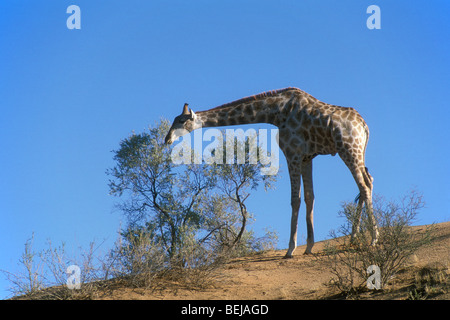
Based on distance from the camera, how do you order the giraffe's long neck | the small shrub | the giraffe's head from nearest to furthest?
the small shrub → the giraffe's long neck → the giraffe's head

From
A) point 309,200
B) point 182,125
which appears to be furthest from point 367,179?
point 182,125

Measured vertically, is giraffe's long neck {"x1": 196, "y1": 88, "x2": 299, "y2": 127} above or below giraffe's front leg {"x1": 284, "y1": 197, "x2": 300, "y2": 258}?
above

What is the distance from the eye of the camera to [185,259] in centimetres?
1348

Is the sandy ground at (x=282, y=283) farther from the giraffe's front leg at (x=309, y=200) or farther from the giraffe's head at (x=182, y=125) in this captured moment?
the giraffe's head at (x=182, y=125)

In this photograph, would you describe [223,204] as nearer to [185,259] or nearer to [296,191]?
[296,191]

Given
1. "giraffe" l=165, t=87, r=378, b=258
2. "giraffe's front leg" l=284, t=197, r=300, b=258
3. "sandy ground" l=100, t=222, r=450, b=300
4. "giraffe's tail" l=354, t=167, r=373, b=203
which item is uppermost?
"giraffe" l=165, t=87, r=378, b=258

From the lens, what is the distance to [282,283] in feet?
44.9

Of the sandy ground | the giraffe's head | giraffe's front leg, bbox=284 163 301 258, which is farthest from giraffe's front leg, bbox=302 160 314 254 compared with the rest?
the giraffe's head

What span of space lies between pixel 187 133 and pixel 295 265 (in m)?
5.99

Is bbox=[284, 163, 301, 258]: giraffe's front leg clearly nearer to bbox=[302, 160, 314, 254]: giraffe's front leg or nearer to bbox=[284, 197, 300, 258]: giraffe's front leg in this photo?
bbox=[284, 197, 300, 258]: giraffe's front leg

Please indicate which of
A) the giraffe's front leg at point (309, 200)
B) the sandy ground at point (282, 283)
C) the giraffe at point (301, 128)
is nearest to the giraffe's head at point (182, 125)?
the giraffe at point (301, 128)

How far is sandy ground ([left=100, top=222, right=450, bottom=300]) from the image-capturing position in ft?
40.6

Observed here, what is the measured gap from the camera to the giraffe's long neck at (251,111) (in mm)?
17422
